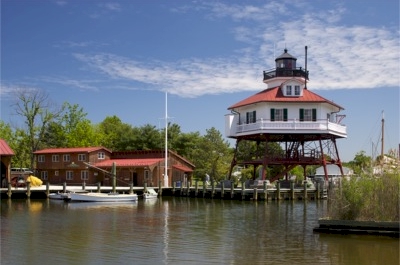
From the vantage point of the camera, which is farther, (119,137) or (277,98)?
(119,137)

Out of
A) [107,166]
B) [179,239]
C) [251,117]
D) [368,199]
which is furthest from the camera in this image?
[107,166]

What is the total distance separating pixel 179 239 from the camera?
21.2 metres

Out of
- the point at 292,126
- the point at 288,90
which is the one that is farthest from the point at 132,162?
the point at 292,126

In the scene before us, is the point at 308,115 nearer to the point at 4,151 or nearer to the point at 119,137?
the point at 4,151

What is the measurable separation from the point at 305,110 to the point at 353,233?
27050 millimetres

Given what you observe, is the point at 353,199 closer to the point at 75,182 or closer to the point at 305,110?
the point at 305,110

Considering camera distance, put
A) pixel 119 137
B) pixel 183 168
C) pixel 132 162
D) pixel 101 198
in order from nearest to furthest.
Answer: pixel 101 198
pixel 132 162
pixel 183 168
pixel 119 137

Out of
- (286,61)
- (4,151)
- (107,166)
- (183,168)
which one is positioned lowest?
(183,168)

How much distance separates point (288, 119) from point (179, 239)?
27772mm

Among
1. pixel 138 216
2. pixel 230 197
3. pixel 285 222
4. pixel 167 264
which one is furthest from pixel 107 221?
pixel 230 197

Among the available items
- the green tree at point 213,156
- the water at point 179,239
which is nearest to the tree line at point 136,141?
the green tree at point 213,156

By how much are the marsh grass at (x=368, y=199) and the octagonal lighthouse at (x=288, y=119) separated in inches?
954

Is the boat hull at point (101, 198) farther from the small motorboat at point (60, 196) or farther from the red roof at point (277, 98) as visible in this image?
the red roof at point (277, 98)

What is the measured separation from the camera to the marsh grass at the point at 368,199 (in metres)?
20.6
